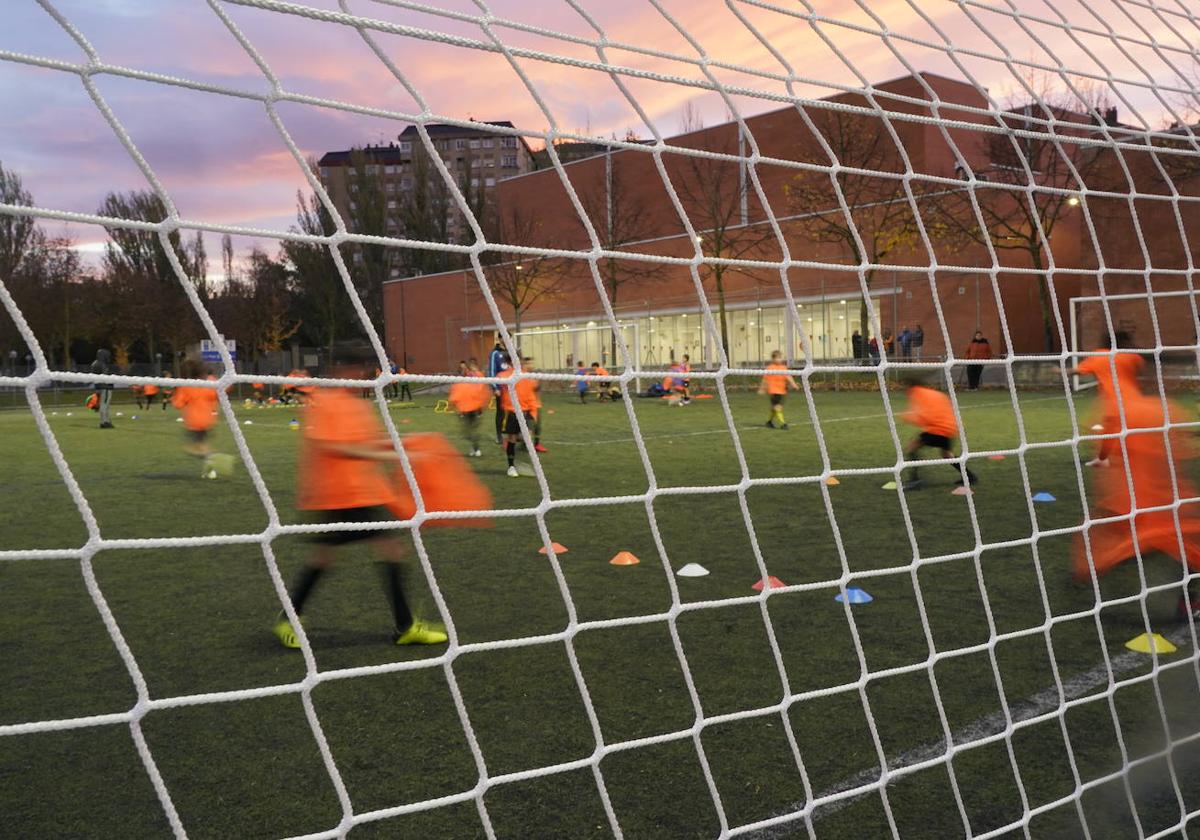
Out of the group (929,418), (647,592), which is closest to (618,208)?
(929,418)

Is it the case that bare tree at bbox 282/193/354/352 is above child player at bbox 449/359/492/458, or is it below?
above

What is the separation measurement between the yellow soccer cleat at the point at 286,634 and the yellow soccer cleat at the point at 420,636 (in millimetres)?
423

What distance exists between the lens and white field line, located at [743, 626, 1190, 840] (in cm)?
241

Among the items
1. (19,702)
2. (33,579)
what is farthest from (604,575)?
(33,579)

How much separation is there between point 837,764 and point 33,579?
15.1ft

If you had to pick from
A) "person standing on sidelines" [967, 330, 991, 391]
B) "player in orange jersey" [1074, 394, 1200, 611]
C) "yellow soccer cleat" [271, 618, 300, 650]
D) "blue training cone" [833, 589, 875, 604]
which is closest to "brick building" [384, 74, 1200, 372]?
"person standing on sidelines" [967, 330, 991, 391]

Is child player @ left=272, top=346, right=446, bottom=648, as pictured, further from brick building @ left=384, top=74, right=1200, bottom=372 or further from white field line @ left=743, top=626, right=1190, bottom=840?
brick building @ left=384, top=74, right=1200, bottom=372

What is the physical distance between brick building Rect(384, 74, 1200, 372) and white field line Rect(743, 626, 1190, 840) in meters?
10.3

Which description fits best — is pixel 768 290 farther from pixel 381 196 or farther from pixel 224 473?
pixel 381 196

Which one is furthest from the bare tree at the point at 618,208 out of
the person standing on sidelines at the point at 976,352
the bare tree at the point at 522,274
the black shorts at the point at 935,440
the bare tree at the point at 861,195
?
the black shorts at the point at 935,440

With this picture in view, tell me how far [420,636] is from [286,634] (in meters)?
0.57

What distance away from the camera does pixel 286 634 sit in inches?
153

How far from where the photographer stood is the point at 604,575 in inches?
195

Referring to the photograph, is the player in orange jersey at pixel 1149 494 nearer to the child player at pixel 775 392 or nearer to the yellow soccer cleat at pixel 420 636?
the yellow soccer cleat at pixel 420 636
